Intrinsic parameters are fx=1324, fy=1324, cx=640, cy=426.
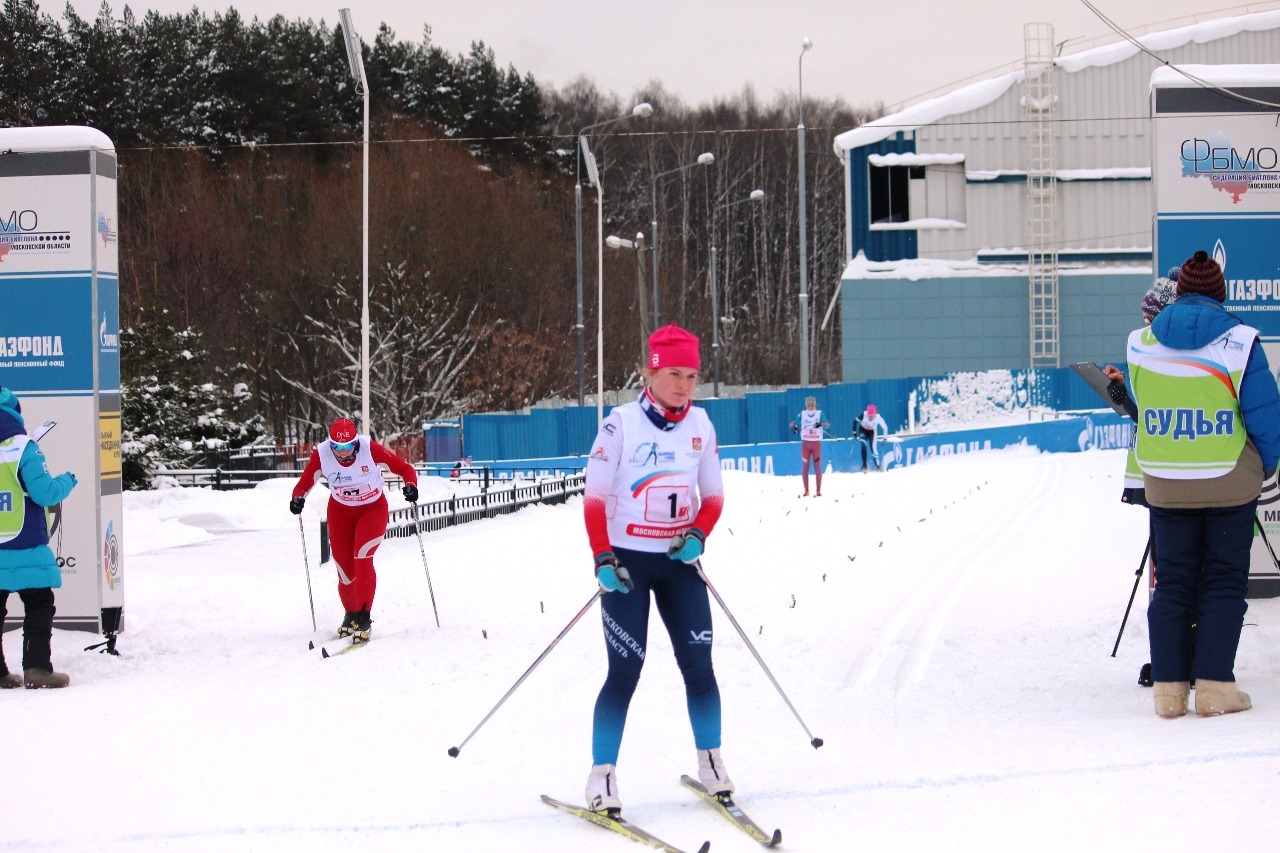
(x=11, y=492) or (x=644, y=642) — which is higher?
(x=11, y=492)

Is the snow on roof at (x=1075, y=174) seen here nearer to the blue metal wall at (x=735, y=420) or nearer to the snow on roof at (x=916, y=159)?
the snow on roof at (x=916, y=159)

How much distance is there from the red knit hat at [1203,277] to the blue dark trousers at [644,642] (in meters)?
2.90

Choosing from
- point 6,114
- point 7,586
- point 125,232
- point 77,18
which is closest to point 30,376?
point 7,586

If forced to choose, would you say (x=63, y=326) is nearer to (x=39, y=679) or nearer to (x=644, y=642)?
(x=39, y=679)

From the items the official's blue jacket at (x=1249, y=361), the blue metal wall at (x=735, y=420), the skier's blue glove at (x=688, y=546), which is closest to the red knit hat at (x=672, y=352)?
the skier's blue glove at (x=688, y=546)

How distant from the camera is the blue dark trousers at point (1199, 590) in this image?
6262 millimetres

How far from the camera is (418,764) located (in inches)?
246

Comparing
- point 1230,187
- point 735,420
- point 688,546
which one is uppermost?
point 1230,187

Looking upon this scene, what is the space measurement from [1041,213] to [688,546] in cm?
4487

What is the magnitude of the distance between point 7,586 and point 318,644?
243 cm

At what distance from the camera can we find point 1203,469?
627 centimetres

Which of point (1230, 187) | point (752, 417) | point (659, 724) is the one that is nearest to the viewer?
point (659, 724)

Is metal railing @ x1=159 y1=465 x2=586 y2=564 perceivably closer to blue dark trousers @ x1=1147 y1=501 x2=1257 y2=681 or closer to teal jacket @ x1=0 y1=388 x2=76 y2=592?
teal jacket @ x1=0 y1=388 x2=76 y2=592

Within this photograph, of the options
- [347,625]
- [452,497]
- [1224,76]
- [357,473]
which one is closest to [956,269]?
[452,497]
